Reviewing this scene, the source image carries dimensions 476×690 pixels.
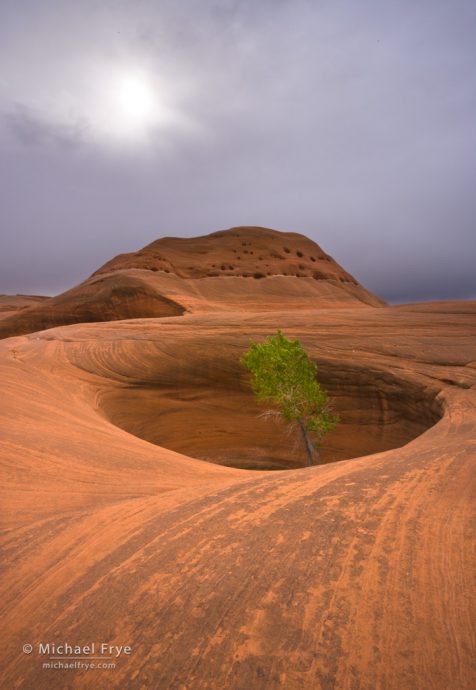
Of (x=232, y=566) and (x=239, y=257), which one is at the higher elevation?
(x=239, y=257)

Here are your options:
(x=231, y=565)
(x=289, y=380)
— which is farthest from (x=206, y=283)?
(x=231, y=565)

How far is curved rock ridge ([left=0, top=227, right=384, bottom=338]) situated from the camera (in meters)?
35.4

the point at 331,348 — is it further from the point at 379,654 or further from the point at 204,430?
the point at 379,654

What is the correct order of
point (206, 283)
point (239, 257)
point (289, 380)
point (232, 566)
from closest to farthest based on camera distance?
point (232, 566)
point (289, 380)
point (206, 283)
point (239, 257)

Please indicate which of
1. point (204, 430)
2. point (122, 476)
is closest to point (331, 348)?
point (204, 430)

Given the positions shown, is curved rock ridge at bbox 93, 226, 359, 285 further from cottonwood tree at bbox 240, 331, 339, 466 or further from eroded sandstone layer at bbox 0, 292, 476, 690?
eroded sandstone layer at bbox 0, 292, 476, 690

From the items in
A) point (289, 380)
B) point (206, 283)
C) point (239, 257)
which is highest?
point (239, 257)

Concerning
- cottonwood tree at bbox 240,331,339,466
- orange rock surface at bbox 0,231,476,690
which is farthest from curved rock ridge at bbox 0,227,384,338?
orange rock surface at bbox 0,231,476,690

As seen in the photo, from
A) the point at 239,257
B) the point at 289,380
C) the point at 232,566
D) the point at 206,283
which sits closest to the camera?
the point at 232,566

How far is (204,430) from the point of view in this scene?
15.8m

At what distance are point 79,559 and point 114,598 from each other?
0.69 m

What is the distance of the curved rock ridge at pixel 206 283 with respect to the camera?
35.4m

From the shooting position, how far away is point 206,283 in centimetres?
4000

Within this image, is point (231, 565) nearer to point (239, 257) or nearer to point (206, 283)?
point (206, 283)
